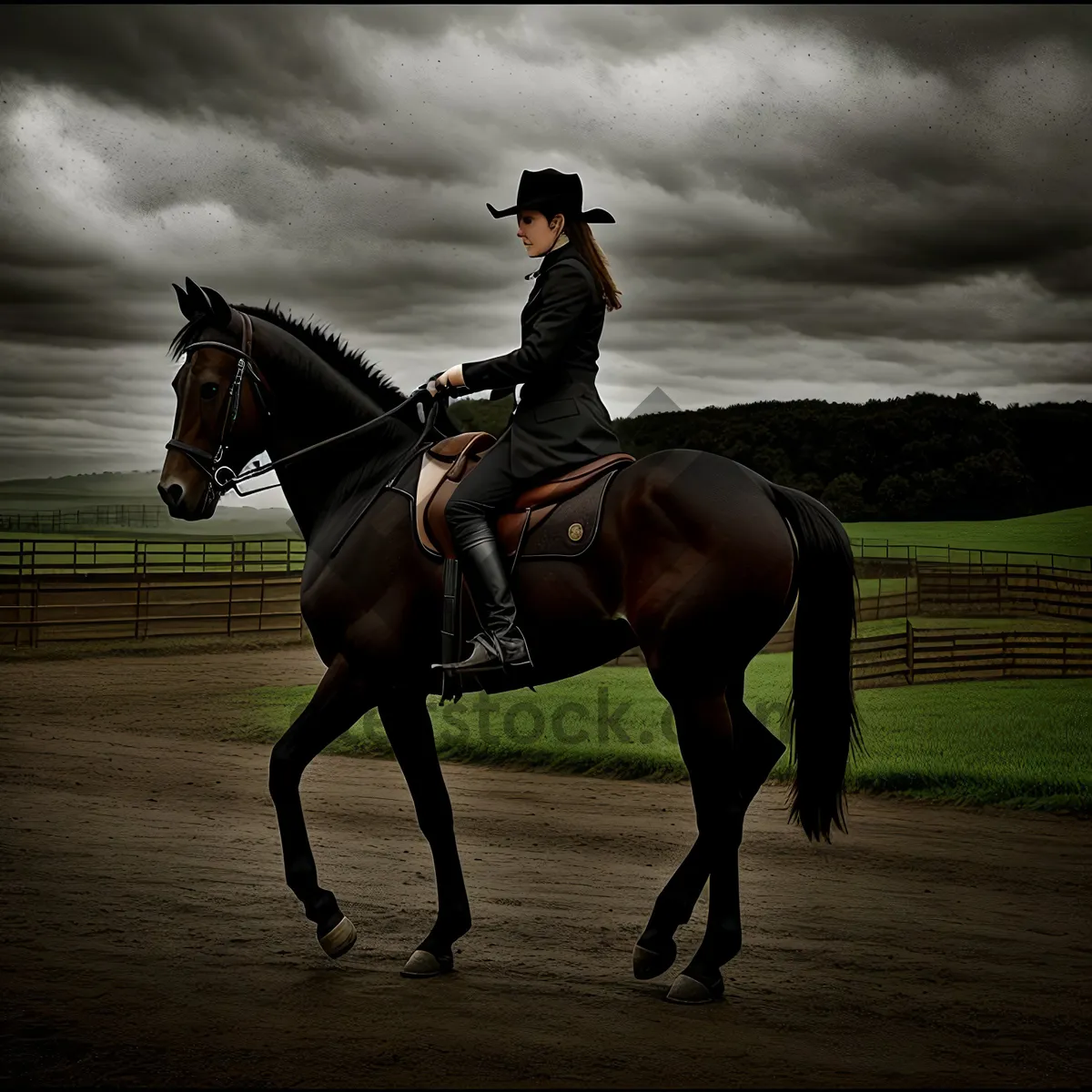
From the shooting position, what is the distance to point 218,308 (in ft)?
15.9

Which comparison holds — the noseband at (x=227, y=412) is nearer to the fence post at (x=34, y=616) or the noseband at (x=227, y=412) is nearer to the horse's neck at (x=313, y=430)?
the horse's neck at (x=313, y=430)

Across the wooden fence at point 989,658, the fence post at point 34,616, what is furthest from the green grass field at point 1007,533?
the fence post at point 34,616

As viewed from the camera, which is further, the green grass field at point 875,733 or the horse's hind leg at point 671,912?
the green grass field at point 875,733

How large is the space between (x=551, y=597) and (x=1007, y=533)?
55.9ft

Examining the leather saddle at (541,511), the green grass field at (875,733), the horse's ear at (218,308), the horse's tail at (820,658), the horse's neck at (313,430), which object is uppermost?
the horse's ear at (218,308)

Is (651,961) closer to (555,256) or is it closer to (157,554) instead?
(555,256)

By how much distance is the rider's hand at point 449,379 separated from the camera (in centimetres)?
480

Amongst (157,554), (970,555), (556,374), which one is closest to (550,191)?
(556,374)

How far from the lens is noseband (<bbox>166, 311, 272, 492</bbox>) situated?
4.81 meters

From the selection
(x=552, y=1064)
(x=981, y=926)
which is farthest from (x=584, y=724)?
(x=552, y=1064)

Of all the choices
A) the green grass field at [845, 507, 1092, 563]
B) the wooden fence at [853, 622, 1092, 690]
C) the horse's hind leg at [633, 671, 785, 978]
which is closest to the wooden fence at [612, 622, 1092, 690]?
the wooden fence at [853, 622, 1092, 690]

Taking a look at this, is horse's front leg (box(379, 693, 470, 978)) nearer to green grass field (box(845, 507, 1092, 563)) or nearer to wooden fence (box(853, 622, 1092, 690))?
wooden fence (box(853, 622, 1092, 690))

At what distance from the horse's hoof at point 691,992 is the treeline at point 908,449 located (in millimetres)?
9928

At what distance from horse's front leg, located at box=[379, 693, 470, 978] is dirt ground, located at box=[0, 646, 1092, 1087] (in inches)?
8.2
